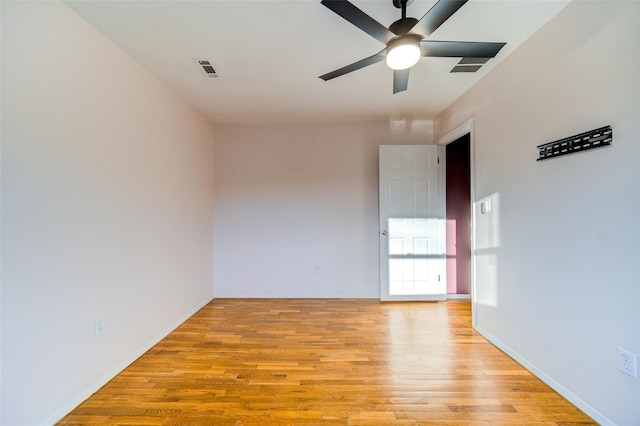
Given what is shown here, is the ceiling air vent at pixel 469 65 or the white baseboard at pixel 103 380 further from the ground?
the ceiling air vent at pixel 469 65

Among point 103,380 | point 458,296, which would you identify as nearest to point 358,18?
point 103,380

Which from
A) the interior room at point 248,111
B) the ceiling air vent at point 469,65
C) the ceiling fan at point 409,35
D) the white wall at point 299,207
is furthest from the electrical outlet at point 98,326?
the ceiling air vent at point 469,65

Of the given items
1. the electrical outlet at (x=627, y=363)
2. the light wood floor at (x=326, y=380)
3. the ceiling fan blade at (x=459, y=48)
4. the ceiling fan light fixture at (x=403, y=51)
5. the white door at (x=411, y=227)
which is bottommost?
the light wood floor at (x=326, y=380)

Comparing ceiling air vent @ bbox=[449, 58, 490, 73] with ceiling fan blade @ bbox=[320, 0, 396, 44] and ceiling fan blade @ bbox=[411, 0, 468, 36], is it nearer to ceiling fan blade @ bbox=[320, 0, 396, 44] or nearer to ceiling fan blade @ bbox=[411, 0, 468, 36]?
ceiling fan blade @ bbox=[411, 0, 468, 36]

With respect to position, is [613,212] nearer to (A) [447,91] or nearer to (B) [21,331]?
(A) [447,91]

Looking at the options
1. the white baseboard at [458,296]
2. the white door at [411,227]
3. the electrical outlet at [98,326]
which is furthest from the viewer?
the white baseboard at [458,296]

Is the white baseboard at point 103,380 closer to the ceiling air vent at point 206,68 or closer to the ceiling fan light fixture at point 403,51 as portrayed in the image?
the ceiling air vent at point 206,68

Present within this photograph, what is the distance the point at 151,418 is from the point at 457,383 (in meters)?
2.03

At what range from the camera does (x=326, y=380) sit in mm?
1929

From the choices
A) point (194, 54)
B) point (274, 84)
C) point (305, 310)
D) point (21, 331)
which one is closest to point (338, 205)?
point (305, 310)

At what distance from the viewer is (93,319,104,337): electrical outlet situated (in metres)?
1.85

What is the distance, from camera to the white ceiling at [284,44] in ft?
5.58

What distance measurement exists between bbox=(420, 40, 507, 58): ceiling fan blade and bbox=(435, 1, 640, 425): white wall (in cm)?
52

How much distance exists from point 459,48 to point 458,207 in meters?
2.75
